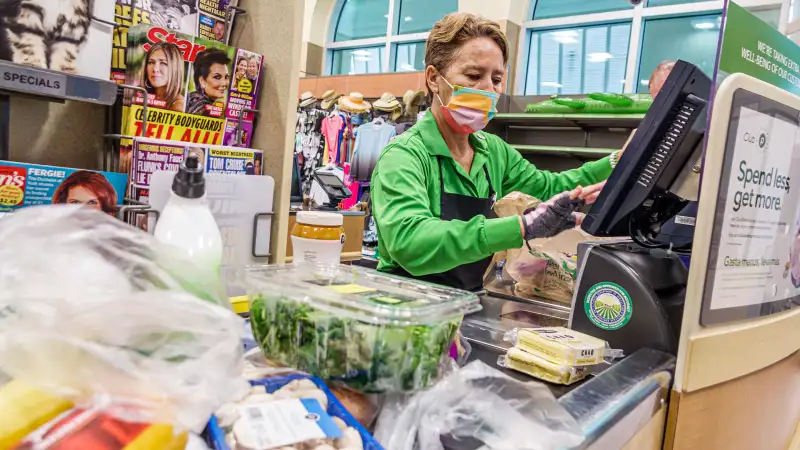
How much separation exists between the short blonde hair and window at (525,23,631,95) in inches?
201

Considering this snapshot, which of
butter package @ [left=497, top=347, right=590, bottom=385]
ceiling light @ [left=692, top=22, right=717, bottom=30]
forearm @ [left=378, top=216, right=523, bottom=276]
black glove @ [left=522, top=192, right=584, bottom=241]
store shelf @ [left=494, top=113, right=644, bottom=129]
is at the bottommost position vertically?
butter package @ [left=497, top=347, right=590, bottom=385]

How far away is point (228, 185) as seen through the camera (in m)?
1.42

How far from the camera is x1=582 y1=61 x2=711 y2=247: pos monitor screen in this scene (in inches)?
43.3

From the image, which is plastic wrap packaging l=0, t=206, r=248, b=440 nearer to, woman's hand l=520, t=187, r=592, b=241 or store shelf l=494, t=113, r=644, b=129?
woman's hand l=520, t=187, r=592, b=241

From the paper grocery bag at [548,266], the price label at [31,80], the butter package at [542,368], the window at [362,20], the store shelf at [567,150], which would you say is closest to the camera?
the butter package at [542,368]

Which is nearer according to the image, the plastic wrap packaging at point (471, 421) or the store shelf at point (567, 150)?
the plastic wrap packaging at point (471, 421)

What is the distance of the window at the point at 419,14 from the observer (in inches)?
324

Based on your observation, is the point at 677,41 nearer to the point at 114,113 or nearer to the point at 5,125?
the point at 114,113

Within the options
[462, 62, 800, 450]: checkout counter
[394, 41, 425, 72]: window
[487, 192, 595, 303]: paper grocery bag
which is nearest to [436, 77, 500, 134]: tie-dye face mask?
[487, 192, 595, 303]: paper grocery bag

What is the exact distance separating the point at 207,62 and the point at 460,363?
108cm

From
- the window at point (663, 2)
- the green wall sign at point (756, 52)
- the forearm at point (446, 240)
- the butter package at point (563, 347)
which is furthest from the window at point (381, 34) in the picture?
the butter package at point (563, 347)

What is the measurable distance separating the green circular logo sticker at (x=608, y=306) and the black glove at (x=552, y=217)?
0.67 feet

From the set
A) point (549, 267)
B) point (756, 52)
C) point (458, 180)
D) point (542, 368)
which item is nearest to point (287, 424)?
point (542, 368)

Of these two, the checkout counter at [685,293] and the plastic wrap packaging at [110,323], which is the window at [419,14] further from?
the plastic wrap packaging at [110,323]
